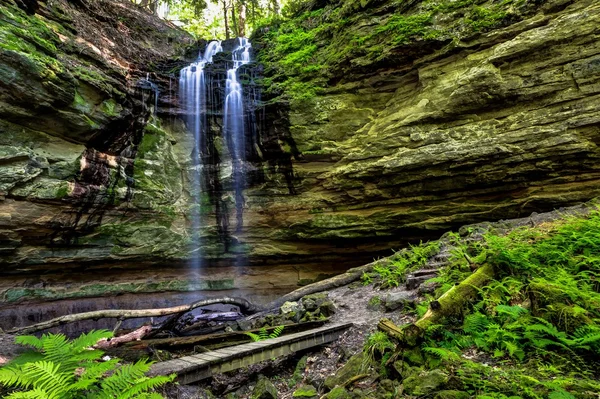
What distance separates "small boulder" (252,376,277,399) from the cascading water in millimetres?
8554

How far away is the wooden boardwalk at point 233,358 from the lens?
4219mm

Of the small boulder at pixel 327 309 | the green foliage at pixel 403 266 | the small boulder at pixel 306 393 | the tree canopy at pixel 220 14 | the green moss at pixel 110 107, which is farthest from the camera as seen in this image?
the tree canopy at pixel 220 14

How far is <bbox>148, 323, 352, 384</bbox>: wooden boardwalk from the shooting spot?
13.8ft

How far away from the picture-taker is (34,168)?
8867 millimetres

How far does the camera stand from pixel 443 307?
12.3 feet

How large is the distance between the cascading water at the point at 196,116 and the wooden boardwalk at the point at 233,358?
7874 mm

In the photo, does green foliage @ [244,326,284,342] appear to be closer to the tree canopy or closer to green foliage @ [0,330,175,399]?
green foliage @ [0,330,175,399]

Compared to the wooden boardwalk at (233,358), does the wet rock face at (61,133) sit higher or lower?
higher

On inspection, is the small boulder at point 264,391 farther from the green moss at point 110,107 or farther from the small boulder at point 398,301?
the green moss at point 110,107

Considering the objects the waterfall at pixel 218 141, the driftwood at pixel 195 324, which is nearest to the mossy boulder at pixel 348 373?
the driftwood at pixel 195 324

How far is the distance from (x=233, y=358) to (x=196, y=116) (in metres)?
10.5

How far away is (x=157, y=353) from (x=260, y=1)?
23588 millimetres

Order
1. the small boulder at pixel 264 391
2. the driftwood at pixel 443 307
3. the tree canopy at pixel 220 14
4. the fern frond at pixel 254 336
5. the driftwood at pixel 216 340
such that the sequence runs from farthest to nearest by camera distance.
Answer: the tree canopy at pixel 220 14 < the driftwood at pixel 216 340 < the fern frond at pixel 254 336 < the small boulder at pixel 264 391 < the driftwood at pixel 443 307

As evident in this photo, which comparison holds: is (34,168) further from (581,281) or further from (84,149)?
(581,281)
